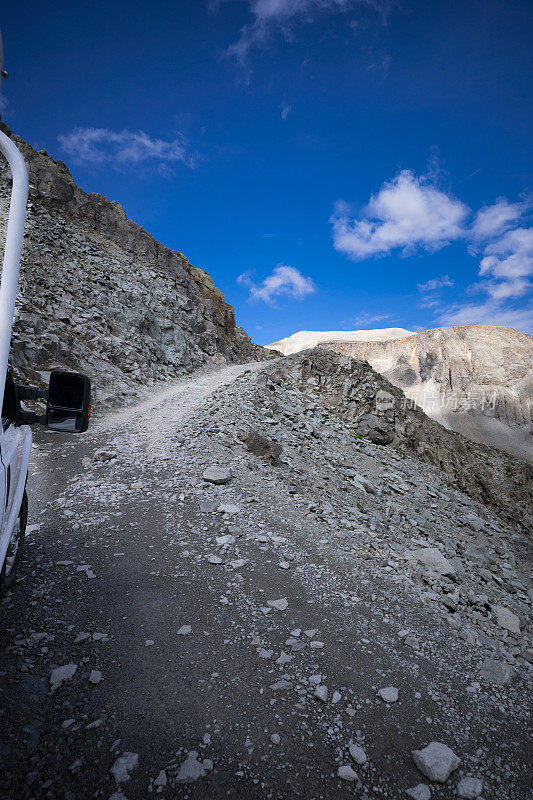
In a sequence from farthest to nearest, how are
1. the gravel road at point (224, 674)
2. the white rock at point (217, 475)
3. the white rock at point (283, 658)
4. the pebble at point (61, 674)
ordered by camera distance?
the white rock at point (217, 475) < the white rock at point (283, 658) < the pebble at point (61, 674) < the gravel road at point (224, 674)

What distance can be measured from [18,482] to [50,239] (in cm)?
2535

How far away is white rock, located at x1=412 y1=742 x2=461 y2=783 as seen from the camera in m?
2.87

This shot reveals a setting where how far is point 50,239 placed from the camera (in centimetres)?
2336

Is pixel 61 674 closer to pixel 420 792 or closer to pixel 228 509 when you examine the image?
pixel 420 792

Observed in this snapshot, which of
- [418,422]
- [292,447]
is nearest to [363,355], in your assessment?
[418,422]

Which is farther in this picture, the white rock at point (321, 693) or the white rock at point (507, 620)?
the white rock at point (507, 620)

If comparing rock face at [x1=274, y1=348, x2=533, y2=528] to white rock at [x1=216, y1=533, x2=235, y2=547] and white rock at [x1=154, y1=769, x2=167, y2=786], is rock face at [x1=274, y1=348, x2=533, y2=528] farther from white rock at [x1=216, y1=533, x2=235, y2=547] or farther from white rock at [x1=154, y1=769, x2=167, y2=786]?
white rock at [x1=154, y1=769, x2=167, y2=786]

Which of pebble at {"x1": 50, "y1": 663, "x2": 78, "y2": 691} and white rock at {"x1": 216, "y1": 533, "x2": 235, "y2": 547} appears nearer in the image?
pebble at {"x1": 50, "y1": 663, "x2": 78, "y2": 691}

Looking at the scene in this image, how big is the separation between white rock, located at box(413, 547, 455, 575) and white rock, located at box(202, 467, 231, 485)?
4521mm

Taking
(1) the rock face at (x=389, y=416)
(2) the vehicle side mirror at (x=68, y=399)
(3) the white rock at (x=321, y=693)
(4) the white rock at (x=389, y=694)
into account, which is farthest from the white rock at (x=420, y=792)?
(1) the rock face at (x=389, y=416)

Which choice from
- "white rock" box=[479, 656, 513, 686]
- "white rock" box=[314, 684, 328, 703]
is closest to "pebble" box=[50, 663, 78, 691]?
"white rock" box=[314, 684, 328, 703]

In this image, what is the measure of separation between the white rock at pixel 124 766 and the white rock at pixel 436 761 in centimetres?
227

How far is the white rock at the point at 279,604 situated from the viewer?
474 cm

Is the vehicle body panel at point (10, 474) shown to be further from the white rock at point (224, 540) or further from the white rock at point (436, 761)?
the white rock at point (436, 761)
